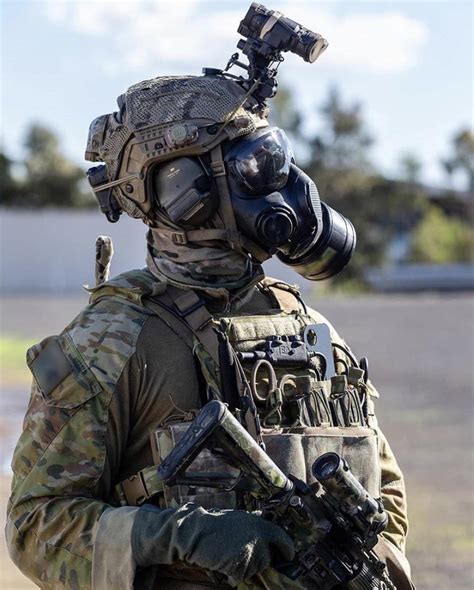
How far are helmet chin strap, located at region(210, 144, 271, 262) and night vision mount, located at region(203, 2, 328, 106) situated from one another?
0.24 m

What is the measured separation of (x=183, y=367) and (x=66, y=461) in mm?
383

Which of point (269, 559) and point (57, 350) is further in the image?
point (57, 350)

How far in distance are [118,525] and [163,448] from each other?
0.22m

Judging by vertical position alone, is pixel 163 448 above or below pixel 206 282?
below

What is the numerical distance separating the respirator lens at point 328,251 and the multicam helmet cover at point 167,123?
36 centimetres

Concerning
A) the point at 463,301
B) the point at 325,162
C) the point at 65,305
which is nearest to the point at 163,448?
the point at 65,305

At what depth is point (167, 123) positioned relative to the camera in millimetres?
3086

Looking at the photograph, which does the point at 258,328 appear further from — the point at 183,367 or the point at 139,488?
the point at 139,488

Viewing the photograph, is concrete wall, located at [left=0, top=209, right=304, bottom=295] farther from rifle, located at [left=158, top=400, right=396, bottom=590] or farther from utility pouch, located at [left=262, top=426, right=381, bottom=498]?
rifle, located at [left=158, top=400, right=396, bottom=590]

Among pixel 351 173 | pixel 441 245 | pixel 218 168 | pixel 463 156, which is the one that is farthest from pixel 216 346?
pixel 463 156

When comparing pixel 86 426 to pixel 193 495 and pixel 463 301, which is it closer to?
pixel 193 495

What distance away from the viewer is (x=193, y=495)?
2.85 metres

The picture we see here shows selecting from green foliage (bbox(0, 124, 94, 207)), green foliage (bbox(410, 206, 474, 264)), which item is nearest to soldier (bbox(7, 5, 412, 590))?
green foliage (bbox(0, 124, 94, 207))

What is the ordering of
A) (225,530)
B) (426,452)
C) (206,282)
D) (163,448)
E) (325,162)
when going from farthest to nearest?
(325,162) → (426,452) → (206,282) → (163,448) → (225,530)
